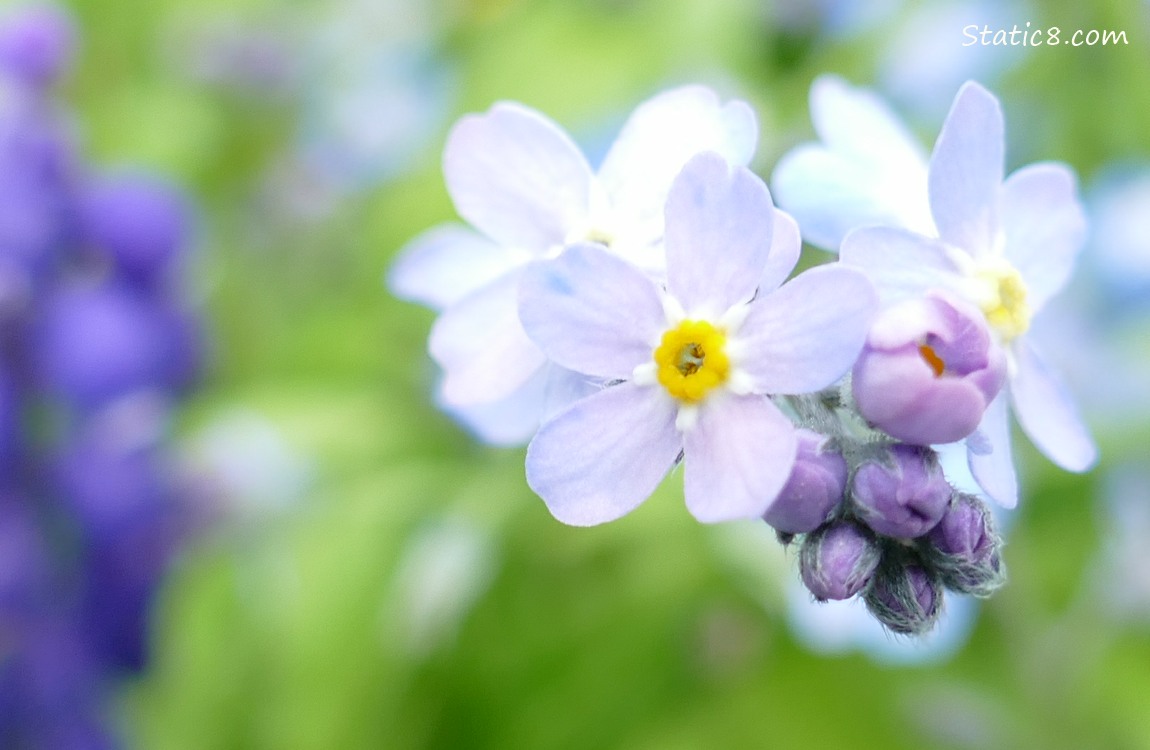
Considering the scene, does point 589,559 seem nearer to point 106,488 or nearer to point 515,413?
point 106,488

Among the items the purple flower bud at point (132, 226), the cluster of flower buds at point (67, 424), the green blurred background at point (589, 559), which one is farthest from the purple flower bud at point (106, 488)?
the purple flower bud at point (132, 226)

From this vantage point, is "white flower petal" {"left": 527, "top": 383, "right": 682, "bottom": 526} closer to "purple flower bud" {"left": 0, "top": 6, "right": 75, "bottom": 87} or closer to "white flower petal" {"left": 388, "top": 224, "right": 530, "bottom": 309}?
"white flower petal" {"left": 388, "top": 224, "right": 530, "bottom": 309}

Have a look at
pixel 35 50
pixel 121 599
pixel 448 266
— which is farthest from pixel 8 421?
pixel 448 266

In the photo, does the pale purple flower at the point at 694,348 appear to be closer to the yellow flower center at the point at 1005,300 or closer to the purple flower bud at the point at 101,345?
the yellow flower center at the point at 1005,300

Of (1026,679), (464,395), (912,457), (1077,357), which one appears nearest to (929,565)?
(912,457)

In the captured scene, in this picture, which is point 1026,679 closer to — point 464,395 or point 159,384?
point 464,395

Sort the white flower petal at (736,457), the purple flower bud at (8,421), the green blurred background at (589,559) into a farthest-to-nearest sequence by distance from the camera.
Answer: the purple flower bud at (8,421), the green blurred background at (589,559), the white flower petal at (736,457)
